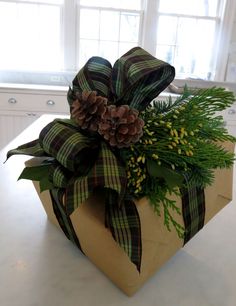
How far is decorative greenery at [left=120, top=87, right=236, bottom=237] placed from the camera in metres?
0.36

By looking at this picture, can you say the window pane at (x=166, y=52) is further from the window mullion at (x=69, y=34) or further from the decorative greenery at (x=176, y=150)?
the decorative greenery at (x=176, y=150)

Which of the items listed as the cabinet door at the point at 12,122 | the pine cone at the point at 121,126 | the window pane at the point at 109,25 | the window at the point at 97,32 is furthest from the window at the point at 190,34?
the pine cone at the point at 121,126

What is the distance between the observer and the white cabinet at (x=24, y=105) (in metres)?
2.37

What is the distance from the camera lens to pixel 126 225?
344mm

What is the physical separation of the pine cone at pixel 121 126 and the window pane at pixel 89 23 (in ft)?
9.06

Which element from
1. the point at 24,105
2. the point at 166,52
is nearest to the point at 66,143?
the point at 24,105

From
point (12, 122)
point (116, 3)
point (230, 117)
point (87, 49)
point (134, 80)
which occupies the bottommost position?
point (12, 122)

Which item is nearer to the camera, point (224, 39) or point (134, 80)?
point (134, 80)

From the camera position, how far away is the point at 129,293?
15.6 inches

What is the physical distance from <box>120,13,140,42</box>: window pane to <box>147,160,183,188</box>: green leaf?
9.21ft

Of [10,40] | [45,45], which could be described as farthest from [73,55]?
[10,40]

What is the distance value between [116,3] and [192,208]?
9.29ft

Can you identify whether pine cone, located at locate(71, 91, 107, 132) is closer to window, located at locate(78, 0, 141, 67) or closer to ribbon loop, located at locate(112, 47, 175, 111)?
ribbon loop, located at locate(112, 47, 175, 111)

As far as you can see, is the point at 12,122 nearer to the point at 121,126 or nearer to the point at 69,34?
the point at 69,34
